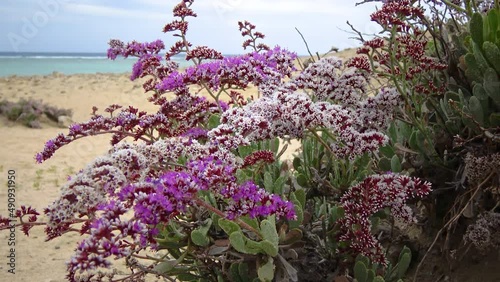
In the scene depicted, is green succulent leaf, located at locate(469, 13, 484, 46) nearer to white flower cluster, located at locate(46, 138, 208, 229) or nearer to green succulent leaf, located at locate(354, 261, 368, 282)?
green succulent leaf, located at locate(354, 261, 368, 282)

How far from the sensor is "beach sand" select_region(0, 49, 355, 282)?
466cm

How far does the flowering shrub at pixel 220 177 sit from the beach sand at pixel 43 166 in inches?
88.4

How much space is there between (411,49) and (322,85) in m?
0.52

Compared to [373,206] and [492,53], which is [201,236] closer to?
[373,206]

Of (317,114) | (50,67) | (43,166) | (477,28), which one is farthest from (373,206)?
(50,67)

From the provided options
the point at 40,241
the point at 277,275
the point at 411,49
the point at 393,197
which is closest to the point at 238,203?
the point at 277,275

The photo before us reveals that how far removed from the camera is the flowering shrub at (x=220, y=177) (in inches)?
66.0

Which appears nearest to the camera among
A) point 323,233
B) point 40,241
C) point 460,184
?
point 323,233

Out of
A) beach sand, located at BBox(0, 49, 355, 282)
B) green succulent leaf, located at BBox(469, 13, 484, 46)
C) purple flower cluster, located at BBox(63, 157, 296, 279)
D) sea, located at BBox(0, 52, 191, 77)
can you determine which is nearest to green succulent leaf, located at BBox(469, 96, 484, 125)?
green succulent leaf, located at BBox(469, 13, 484, 46)

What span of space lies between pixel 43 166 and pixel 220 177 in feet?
24.6

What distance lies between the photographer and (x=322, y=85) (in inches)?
106

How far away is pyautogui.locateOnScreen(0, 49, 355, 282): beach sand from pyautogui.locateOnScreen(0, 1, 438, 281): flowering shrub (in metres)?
2.24

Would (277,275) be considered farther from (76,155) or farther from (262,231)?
(76,155)

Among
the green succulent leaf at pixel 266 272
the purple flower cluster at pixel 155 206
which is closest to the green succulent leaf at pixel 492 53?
the purple flower cluster at pixel 155 206
